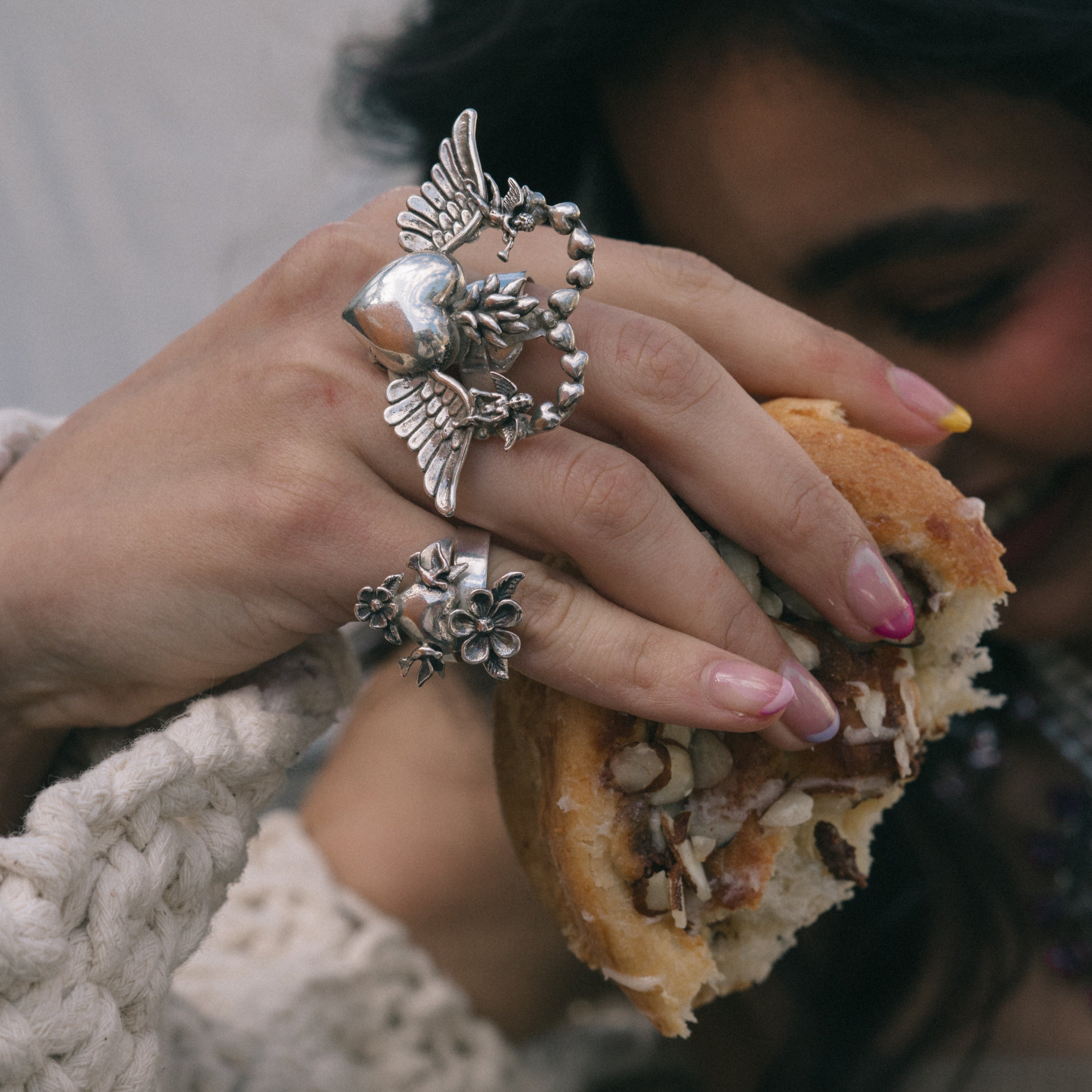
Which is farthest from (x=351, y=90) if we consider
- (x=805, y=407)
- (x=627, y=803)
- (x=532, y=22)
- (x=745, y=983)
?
(x=745, y=983)

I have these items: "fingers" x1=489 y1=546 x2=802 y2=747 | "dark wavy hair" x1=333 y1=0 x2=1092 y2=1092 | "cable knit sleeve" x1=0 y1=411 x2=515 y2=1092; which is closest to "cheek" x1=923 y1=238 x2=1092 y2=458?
"dark wavy hair" x1=333 y1=0 x2=1092 y2=1092

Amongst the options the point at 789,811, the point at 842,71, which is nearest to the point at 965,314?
the point at 842,71

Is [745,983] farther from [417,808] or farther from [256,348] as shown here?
[417,808]

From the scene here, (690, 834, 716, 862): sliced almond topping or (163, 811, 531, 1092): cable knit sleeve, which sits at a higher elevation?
(690, 834, 716, 862): sliced almond topping

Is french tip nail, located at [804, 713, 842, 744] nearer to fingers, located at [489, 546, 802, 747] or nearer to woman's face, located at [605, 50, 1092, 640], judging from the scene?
fingers, located at [489, 546, 802, 747]

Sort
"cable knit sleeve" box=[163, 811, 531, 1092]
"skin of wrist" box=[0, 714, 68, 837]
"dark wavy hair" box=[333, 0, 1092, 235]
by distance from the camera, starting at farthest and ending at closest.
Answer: "cable knit sleeve" box=[163, 811, 531, 1092], "dark wavy hair" box=[333, 0, 1092, 235], "skin of wrist" box=[0, 714, 68, 837]

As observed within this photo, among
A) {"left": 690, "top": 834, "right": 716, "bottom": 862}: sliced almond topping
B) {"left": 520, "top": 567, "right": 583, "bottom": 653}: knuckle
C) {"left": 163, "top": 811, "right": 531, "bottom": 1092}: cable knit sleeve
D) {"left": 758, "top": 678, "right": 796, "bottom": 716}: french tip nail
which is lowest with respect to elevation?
{"left": 163, "top": 811, "right": 531, "bottom": 1092}: cable knit sleeve

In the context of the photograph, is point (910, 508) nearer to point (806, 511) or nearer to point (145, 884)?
point (806, 511)
